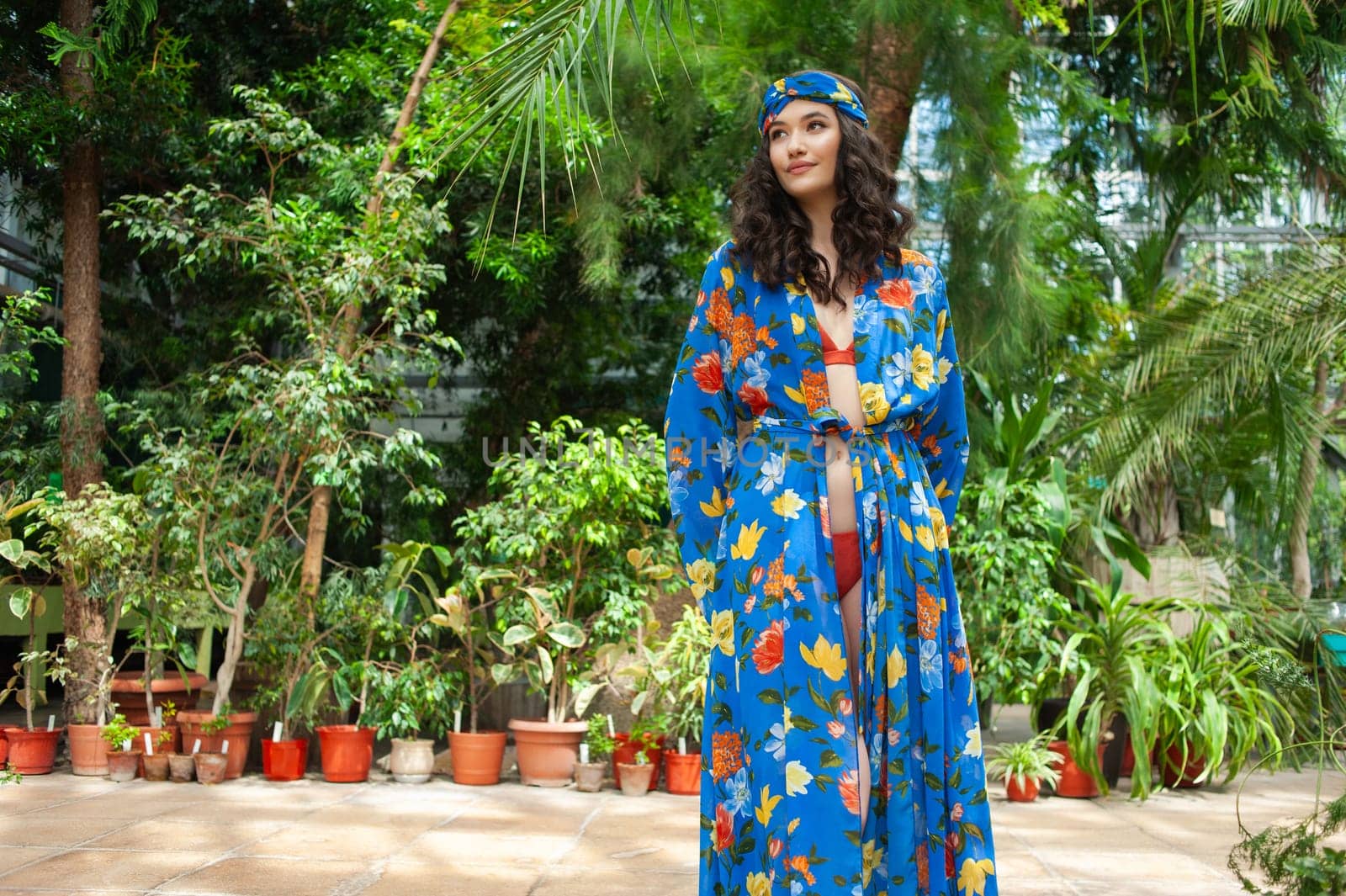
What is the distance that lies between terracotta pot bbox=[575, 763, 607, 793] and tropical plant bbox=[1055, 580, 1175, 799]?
1710 millimetres

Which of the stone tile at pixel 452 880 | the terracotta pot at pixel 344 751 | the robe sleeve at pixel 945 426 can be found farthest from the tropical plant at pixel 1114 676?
the robe sleeve at pixel 945 426

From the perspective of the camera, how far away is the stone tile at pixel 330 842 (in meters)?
3.22

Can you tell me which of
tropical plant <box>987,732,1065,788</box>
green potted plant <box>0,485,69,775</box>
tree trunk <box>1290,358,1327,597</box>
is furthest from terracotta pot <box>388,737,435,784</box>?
tree trunk <box>1290,358,1327,597</box>

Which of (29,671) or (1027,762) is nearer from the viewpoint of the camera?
(1027,762)

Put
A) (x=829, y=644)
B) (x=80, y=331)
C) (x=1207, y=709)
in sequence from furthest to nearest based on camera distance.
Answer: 1. (x=80, y=331)
2. (x=1207, y=709)
3. (x=829, y=644)

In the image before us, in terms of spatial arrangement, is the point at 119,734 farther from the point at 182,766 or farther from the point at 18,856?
the point at 18,856

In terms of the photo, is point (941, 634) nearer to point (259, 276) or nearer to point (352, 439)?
point (352, 439)

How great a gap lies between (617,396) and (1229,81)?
3494 mm

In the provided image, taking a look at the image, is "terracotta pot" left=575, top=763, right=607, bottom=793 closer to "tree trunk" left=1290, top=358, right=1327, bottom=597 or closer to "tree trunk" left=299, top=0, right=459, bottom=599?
"tree trunk" left=299, top=0, right=459, bottom=599

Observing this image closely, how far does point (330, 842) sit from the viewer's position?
3.40 m

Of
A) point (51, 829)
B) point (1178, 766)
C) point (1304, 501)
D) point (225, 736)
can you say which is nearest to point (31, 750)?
point (225, 736)

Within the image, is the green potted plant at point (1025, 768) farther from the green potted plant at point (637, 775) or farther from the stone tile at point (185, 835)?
the stone tile at point (185, 835)

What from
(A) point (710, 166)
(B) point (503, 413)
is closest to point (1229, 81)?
(A) point (710, 166)

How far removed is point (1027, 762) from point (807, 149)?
315 cm
